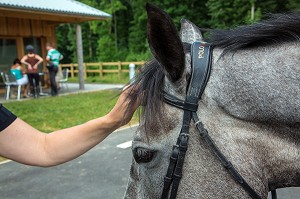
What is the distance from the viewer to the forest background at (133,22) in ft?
80.8

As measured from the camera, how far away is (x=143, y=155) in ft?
4.30

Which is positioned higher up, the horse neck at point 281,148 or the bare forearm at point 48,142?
the horse neck at point 281,148

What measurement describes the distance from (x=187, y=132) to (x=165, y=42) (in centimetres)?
36

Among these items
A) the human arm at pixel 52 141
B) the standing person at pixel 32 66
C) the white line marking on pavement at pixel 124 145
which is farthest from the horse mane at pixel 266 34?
the standing person at pixel 32 66

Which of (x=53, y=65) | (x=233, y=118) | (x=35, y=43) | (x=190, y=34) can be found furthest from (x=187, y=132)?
(x=35, y=43)

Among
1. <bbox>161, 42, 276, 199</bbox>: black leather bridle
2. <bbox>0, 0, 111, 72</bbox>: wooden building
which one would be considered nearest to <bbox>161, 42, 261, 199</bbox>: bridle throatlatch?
<bbox>161, 42, 276, 199</bbox>: black leather bridle

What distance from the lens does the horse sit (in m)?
1.21

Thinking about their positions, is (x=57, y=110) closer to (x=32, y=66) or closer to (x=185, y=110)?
(x=32, y=66)

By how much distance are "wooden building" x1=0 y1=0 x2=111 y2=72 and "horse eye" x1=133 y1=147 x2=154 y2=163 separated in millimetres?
A: 11620

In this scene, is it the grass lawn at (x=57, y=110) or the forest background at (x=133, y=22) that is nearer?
the grass lawn at (x=57, y=110)

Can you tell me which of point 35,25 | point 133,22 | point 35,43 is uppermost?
point 133,22

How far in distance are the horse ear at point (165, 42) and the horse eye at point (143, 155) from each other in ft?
1.08

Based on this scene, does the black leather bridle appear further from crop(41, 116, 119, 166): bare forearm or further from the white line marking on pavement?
the white line marking on pavement

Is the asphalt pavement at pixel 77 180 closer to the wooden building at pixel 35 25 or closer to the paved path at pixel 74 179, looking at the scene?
the paved path at pixel 74 179
